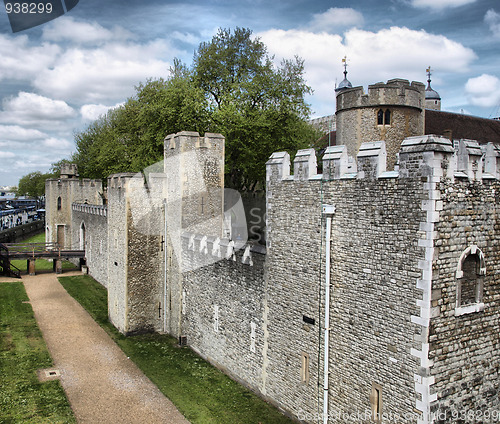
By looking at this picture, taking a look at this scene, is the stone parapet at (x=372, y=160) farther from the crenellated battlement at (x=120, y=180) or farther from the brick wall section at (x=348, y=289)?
the crenellated battlement at (x=120, y=180)

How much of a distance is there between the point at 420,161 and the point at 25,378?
11132 mm

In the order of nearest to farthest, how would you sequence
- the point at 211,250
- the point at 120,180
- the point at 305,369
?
the point at 305,369 → the point at 211,250 → the point at 120,180

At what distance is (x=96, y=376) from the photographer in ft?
40.5

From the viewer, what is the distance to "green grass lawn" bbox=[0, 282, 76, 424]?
1026 cm

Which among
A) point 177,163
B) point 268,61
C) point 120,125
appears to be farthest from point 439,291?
point 120,125

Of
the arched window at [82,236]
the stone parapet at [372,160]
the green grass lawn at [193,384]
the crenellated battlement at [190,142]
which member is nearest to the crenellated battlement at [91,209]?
the arched window at [82,236]

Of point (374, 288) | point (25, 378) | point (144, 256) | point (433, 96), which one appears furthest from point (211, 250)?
point (433, 96)

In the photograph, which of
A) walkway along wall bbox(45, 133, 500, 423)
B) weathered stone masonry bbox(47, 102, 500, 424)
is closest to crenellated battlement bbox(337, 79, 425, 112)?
weathered stone masonry bbox(47, 102, 500, 424)

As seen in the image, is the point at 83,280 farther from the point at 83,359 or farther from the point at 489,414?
the point at 489,414

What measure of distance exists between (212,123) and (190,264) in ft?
33.7

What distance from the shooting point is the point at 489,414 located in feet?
26.4

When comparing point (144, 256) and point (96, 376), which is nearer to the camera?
point (96, 376)

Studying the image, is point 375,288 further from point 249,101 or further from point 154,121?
point 154,121

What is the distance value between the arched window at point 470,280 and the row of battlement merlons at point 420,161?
128 centimetres
